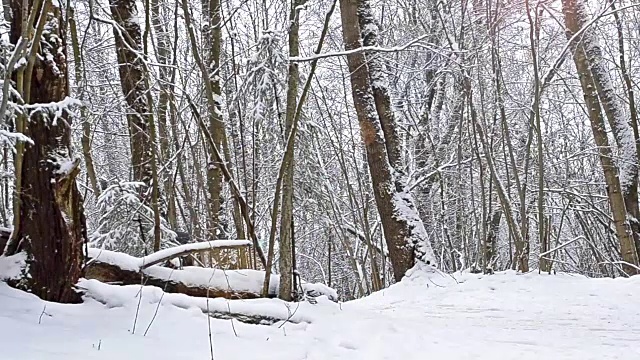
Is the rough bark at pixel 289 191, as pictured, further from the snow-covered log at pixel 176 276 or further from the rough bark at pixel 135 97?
the rough bark at pixel 135 97

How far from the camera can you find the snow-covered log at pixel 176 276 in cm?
392

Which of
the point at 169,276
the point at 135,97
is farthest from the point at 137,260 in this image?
the point at 135,97

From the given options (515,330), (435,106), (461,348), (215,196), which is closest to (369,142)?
(215,196)

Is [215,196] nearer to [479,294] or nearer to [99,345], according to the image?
[479,294]

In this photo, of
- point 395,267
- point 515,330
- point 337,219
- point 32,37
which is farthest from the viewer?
point 337,219

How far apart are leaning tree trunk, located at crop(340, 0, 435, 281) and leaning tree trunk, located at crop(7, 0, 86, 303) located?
4.23 metres

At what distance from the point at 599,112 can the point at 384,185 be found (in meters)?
3.48

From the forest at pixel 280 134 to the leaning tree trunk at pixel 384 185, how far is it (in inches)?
1.0

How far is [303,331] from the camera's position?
3479 millimetres

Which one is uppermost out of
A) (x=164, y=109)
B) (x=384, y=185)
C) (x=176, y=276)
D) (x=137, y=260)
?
(x=164, y=109)

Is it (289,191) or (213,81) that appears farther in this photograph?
(213,81)

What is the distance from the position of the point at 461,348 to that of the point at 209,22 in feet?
18.2

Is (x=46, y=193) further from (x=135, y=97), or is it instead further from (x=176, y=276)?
(x=135, y=97)

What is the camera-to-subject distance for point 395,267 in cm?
706
